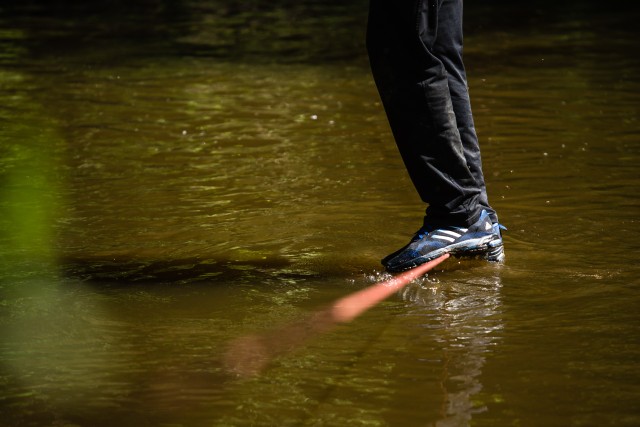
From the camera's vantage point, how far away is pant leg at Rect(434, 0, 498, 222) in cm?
279

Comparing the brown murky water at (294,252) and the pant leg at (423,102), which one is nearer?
the brown murky water at (294,252)

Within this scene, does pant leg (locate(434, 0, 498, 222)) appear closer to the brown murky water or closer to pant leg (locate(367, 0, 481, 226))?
pant leg (locate(367, 0, 481, 226))

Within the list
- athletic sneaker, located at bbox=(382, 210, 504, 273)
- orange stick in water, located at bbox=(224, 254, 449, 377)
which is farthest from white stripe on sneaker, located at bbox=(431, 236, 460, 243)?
orange stick in water, located at bbox=(224, 254, 449, 377)

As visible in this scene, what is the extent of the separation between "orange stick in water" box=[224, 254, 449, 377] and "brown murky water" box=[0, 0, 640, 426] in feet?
0.10

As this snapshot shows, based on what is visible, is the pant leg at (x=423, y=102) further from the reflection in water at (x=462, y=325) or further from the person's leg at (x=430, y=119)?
the reflection in water at (x=462, y=325)

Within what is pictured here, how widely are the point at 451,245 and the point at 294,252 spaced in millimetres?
421

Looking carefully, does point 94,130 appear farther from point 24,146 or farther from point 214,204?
point 214,204

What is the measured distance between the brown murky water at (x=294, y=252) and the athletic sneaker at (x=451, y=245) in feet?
0.17

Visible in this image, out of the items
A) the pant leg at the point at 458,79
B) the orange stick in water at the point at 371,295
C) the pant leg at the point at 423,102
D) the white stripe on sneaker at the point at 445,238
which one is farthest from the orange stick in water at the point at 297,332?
the pant leg at the point at 458,79

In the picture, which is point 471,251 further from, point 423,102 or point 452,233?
point 423,102

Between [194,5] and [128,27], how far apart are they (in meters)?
1.42

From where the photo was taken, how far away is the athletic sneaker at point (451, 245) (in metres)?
2.75

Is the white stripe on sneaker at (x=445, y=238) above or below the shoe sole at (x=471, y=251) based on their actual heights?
above

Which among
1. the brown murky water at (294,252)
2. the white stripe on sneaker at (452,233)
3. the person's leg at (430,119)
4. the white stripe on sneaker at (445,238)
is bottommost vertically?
the brown murky water at (294,252)
